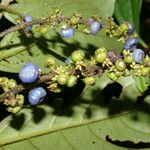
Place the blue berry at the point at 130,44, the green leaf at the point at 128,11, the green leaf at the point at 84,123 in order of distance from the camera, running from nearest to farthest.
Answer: the blue berry at the point at 130,44
the green leaf at the point at 84,123
the green leaf at the point at 128,11

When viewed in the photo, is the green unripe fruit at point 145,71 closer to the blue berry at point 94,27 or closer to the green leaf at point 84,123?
the blue berry at point 94,27

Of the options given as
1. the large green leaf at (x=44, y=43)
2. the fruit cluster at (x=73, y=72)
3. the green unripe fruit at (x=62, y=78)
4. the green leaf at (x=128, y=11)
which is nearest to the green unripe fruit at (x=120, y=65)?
the fruit cluster at (x=73, y=72)

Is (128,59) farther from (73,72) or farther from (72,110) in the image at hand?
(72,110)

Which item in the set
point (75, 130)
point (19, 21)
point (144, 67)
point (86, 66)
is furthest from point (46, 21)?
point (75, 130)

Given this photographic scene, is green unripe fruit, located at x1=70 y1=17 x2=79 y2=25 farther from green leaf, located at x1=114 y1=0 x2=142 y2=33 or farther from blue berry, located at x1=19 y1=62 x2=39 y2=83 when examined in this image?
green leaf, located at x1=114 y1=0 x2=142 y2=33

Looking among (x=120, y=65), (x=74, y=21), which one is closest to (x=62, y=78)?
(x=120, y=65)

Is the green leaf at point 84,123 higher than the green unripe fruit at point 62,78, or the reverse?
the green unripe fruit at point 62,78

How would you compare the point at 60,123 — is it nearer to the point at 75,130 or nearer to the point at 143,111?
the point at 75,130
